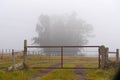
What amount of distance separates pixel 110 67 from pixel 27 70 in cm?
510

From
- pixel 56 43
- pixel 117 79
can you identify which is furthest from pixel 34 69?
pixel 56 43

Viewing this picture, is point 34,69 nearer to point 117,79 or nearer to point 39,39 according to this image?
point 117,79

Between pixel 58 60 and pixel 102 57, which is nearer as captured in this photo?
pixel 102 57

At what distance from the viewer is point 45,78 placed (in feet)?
56.4

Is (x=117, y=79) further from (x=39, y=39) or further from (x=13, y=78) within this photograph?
(x=39, y=39)

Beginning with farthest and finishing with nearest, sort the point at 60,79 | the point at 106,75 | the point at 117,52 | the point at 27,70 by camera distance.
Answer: the point at 117,52, the point at 27,70, the point at 106,75, the point at 60,79

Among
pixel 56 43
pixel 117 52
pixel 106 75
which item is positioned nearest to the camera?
pixel 106 75

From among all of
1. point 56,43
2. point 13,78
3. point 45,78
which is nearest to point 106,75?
point 45,78

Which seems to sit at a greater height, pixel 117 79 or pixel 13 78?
pixel 117 79

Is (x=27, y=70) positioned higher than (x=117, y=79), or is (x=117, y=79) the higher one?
(x=117, y=79)

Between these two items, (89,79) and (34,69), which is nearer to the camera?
(89,79)

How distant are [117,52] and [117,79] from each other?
24989mm

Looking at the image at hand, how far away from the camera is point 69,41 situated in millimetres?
90438

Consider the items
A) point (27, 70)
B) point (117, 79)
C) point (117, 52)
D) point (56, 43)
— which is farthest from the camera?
point (56, 43)
